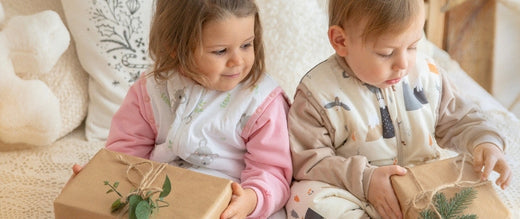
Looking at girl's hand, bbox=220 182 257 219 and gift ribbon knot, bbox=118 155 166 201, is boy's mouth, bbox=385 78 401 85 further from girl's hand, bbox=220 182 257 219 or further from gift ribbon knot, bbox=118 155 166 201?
gift ribbon knot, bbox=118 155 166 201

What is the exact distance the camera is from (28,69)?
56.3 inches

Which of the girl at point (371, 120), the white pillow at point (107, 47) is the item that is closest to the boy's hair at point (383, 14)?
the girl at point (371, 120)

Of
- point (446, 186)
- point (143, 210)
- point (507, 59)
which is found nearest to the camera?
point (143, 210)

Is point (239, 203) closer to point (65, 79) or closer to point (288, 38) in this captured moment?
point (288, 38)

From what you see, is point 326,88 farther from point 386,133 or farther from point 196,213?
point 196,213

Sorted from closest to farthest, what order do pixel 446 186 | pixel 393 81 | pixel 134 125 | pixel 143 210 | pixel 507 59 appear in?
pixel 143 210 → pixel 446 186 → pixel 393 81 → pixel 134 125 → pixel 507 59

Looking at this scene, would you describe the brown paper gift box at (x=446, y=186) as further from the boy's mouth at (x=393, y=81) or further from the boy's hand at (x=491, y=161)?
the boy's mouth at (x=393, y=81)

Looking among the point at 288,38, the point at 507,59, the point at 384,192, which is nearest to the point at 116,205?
the point at 384,192

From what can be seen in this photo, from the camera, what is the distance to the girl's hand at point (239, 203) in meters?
1.00

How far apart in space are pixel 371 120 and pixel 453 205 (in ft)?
0.83

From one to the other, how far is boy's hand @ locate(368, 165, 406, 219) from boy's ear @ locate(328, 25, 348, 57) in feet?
0.70

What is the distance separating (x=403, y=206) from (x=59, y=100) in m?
0.86

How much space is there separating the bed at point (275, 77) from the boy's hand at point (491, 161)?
0.93 feet

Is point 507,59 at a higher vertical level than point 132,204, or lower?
lower
